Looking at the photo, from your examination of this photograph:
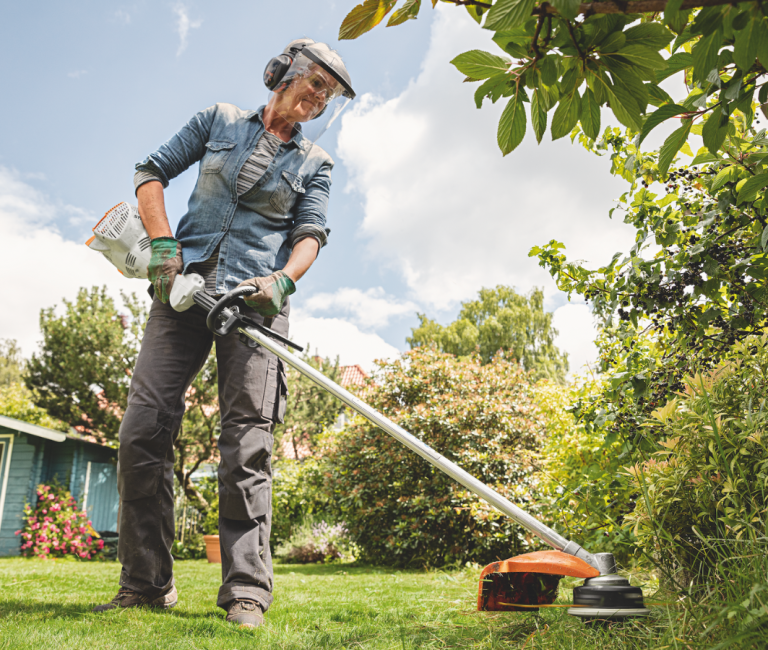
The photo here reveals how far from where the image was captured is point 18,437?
1015cm

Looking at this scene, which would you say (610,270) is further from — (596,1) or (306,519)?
(306,519)

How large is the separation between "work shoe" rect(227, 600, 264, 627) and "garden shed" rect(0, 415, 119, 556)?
9724 mm

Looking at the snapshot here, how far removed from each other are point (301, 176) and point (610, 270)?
1418 millimetres

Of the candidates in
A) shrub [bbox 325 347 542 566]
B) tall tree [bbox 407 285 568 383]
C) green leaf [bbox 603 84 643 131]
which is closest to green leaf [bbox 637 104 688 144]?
green leaf [bbox 603 84 643 131]

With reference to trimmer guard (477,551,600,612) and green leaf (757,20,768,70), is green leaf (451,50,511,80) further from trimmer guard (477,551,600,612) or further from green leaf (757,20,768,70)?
trimmer guard (477,551,600,612)

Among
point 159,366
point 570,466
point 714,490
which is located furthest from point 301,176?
point 570,466

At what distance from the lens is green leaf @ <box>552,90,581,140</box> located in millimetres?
994

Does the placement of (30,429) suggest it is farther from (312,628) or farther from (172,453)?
(312,628)

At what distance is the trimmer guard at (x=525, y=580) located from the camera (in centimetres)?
124

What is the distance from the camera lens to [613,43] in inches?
33.8

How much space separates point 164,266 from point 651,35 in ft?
5.96

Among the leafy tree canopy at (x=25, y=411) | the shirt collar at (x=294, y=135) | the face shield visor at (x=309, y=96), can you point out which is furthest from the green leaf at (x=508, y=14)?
the leafy tree canopy at (x=25, y=411)

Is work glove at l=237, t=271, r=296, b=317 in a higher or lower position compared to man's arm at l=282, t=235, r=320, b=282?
lower

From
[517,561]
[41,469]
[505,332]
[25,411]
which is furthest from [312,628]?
[505,332]
